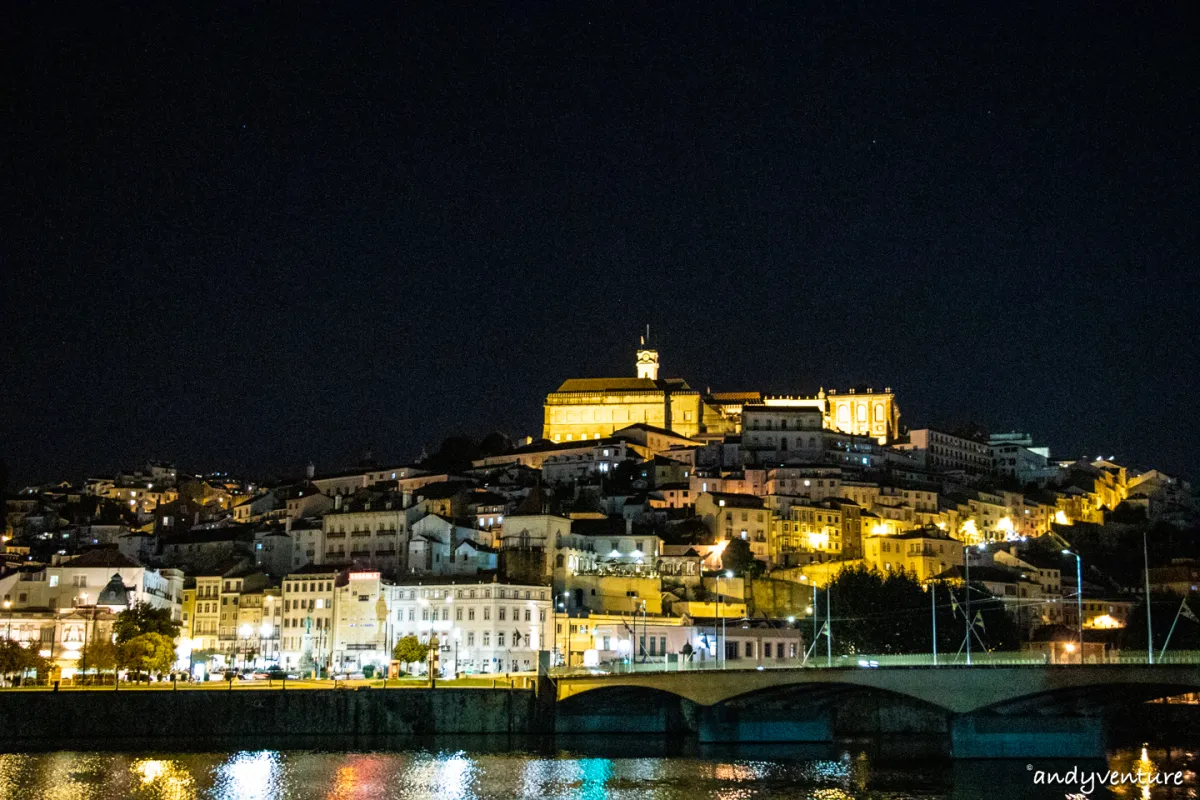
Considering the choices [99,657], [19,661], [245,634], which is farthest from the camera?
[245,634]

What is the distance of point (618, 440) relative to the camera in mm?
129875

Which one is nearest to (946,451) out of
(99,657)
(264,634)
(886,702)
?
(886,702)

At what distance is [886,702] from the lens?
72625mm

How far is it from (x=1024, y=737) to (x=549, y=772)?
18.0 metres

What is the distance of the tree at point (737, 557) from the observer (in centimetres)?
9812

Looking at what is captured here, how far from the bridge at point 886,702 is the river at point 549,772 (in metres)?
1.45

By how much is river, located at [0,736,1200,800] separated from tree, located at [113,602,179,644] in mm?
16726

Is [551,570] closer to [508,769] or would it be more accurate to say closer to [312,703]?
[312,703]

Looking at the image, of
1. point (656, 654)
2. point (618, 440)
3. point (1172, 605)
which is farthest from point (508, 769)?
point (618, 440)

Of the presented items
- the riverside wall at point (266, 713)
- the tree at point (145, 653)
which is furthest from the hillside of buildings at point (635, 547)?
the riverside wall at point (266, 713)

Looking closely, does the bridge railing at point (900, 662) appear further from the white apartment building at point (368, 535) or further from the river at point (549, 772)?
the white apartment building at point (368, 535)

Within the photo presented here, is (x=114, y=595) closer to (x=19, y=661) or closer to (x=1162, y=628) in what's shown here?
(x=19, y=661)

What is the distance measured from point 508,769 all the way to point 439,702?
1232cm

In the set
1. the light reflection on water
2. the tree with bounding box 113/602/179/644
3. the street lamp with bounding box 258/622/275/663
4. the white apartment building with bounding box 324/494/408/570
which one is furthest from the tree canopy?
the tree with bounding box 113/602/179/644
